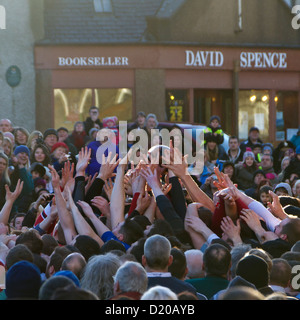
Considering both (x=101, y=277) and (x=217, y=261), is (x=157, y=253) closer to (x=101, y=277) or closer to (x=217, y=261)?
(x=101, y=277)

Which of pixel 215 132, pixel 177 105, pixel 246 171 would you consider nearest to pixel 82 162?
pixel 246 171

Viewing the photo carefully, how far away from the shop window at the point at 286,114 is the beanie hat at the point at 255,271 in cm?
1882

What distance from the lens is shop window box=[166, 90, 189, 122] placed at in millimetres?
22109

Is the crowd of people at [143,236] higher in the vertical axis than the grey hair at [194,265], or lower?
higher

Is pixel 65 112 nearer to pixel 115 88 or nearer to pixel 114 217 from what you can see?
pixel 115 88

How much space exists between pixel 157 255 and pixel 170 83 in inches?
682

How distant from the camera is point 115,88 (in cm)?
2173

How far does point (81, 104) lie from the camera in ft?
71.0

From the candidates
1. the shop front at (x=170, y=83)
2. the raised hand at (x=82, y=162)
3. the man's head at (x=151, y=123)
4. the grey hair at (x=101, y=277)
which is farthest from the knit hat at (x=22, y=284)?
the shop front at (x=170, y=83)

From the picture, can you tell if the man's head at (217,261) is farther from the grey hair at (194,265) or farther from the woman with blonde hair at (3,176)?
the woman with blonde hair at (3,176)

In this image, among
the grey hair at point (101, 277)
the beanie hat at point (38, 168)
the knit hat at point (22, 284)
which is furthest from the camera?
the beanie hat at point (38, 168)

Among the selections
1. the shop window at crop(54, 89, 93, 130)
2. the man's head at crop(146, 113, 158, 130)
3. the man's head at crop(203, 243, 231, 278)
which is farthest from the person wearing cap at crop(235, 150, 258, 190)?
the shop window at crop(54, 89, 93, 130)

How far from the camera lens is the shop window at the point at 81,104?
70.8ft
